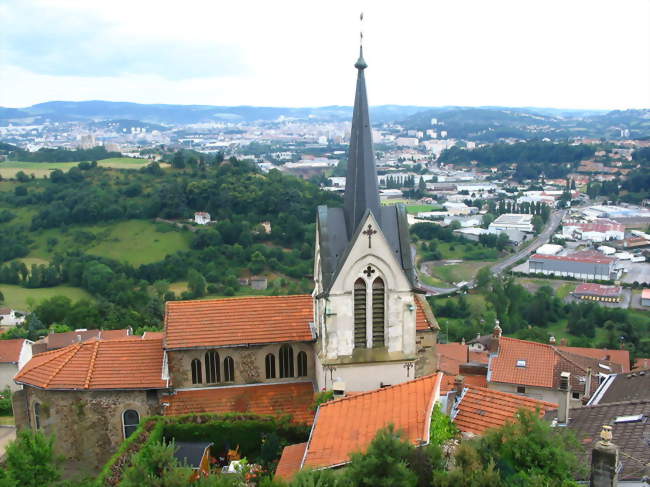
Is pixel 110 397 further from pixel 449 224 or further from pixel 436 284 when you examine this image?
pixel 449 224

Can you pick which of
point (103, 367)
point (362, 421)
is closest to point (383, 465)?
point (362, 421)

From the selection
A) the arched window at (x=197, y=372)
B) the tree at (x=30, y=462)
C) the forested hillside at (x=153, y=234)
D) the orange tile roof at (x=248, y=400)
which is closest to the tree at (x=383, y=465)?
the orange tile roof at (x=248, y=400)

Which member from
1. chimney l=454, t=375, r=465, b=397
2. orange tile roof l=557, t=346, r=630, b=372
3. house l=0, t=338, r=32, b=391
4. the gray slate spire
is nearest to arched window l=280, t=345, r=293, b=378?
the gray slate spire

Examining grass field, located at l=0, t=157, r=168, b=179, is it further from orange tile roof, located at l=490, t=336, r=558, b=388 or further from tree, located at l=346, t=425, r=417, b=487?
tree, located at l=346, t=425, r=417, b=487

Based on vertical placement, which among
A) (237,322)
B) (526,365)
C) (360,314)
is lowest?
(526,365)

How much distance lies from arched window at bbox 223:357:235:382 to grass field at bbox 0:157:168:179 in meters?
128

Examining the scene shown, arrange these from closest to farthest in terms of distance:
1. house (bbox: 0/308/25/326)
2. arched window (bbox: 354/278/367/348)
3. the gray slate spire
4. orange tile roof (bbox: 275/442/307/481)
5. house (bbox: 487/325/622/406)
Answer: orange tile roof (bbox: 275/442/307/481)
the gray slate spire
arched window (bbox: 354/278/367/348)
house (bbox: 487/325/622/406)
house (bbox: 0/308/25/326)

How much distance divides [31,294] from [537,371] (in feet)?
251

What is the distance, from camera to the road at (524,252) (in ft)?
362

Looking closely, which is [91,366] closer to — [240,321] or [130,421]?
[130,421]

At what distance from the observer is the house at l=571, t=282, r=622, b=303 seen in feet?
334

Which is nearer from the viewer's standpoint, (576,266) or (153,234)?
(153,234)

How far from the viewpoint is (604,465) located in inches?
644

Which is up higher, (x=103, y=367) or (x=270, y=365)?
(x=103, y=367)
